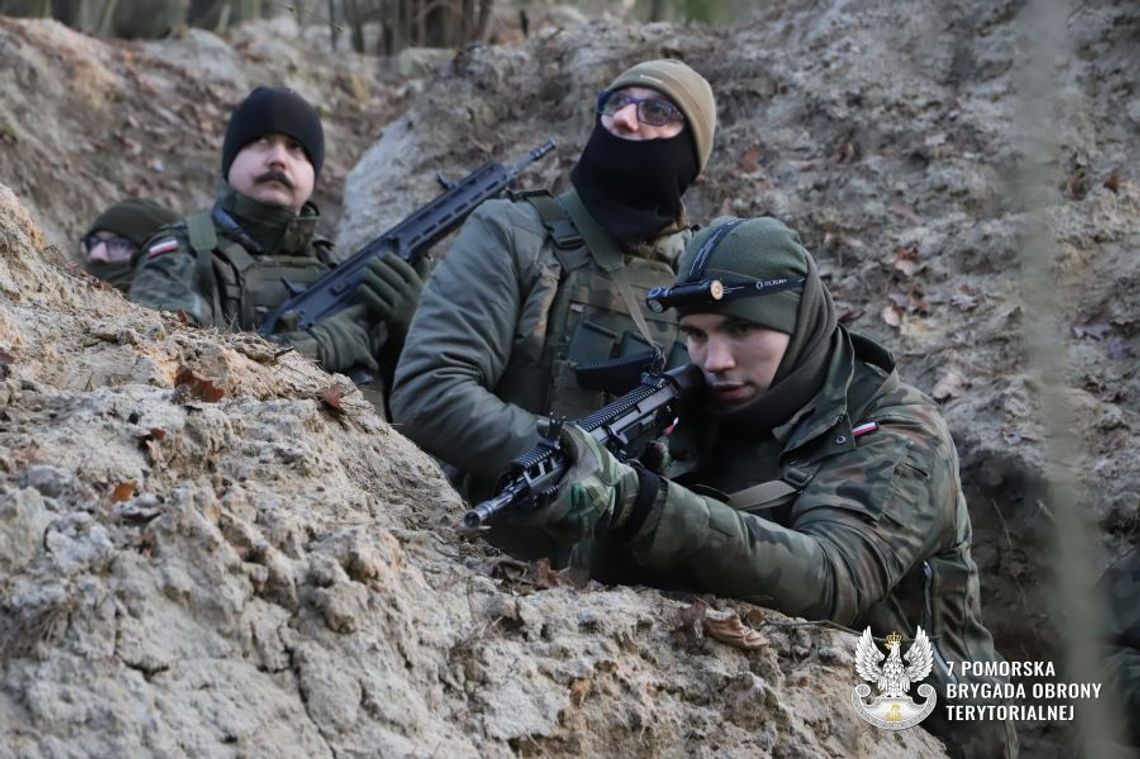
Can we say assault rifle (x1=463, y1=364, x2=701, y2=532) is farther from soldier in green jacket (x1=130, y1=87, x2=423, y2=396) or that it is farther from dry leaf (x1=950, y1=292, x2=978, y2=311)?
dry leaf (x1=950, y1=292, x2=978, y2=311)

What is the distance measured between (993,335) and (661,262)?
7.68 feet

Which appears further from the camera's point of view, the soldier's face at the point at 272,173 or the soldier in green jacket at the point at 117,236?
the soldier in green jacket at the point at 117,236

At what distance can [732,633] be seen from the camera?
3660 millimetres

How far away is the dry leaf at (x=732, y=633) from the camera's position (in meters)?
3.66

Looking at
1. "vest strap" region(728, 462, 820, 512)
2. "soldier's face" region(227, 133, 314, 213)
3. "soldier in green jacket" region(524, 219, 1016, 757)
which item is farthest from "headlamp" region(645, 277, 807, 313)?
"soldier's face" region(227, 133, 314, 213)

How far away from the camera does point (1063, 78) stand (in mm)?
8766

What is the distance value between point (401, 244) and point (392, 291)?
1.55 feet

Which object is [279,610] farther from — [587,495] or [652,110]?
[652,110]

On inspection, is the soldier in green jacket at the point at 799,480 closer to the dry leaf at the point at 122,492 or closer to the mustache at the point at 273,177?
the dry leaf at the point at 122,492

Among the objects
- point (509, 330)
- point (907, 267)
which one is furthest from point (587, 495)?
point (907, 267)

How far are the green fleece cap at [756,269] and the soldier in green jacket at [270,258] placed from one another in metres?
2.51

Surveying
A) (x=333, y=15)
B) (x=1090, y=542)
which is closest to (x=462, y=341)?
(x=1090, y=542)

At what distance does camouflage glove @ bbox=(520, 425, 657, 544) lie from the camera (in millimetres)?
3654

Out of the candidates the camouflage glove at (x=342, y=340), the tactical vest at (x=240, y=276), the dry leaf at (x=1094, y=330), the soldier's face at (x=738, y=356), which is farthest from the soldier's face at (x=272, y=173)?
the dry leaf at (x=1094, y=330)
